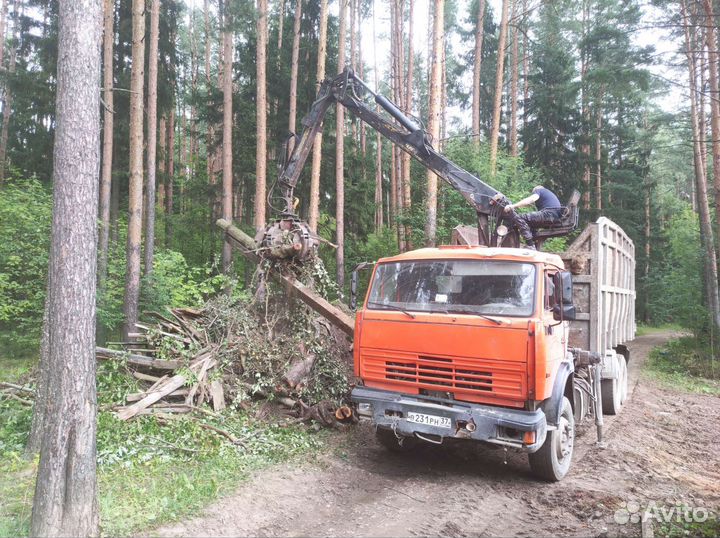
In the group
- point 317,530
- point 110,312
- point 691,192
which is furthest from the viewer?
point 691,192

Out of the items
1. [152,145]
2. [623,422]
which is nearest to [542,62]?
[152,145]

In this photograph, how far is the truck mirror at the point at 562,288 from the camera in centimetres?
524

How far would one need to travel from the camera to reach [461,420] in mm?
4816

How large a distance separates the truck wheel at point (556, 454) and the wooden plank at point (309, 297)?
10.3ft

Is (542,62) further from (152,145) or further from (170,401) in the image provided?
(170,401)

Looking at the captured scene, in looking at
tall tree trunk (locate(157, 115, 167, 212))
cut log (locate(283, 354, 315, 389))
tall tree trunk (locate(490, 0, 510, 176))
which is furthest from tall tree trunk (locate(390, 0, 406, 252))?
cut log (locate(283, 354, 315, 389))

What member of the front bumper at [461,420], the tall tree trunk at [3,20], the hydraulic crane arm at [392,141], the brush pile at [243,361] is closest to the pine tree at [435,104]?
the hydraulic crane arm at [392,141]

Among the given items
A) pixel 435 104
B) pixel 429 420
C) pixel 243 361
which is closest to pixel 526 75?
pixel 435 104

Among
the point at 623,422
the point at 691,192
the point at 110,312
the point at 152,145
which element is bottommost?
the point at 623,422

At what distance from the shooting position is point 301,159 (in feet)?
29.1

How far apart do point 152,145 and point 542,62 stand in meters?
19.9

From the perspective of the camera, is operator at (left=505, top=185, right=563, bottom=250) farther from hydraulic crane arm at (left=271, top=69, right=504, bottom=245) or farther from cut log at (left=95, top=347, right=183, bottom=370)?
cut log at (left=95, top=347, right=183, bottom=370)

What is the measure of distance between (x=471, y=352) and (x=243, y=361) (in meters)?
4.26

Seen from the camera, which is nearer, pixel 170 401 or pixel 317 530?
pixel 317 530
